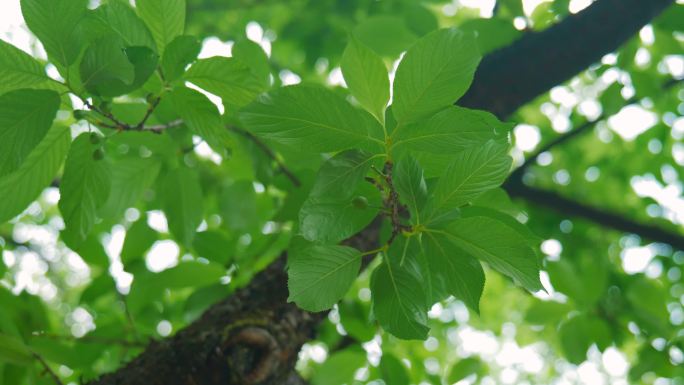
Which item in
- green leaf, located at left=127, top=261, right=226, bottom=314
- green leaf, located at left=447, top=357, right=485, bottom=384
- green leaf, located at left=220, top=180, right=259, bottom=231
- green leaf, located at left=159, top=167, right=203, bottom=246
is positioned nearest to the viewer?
green leaf, located at left=159, top=167, right=203, bottom=246

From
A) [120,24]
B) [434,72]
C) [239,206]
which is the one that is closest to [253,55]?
[120,24]

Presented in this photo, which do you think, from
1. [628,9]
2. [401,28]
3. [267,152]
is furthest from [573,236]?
[267,152]

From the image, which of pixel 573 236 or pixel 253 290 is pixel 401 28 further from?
pixel 573 236

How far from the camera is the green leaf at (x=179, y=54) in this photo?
2.94ft

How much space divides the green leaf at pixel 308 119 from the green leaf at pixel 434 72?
0.20 feet

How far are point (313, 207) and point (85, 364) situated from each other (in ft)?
3.50

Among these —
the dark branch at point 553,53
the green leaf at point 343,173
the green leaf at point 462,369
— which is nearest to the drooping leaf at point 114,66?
the green leaf at point 343,173

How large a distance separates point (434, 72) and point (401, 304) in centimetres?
34

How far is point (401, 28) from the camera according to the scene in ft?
5.15

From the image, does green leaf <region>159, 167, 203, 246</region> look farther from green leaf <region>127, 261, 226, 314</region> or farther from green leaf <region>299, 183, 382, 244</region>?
green leaf <region>299, 183, 382, 244</region>

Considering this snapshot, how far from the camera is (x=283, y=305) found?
1.36 metres

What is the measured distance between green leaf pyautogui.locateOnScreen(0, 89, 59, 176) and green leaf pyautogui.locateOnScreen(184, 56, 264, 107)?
0.23 meters

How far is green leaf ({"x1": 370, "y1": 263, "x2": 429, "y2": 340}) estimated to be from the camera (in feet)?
2.73

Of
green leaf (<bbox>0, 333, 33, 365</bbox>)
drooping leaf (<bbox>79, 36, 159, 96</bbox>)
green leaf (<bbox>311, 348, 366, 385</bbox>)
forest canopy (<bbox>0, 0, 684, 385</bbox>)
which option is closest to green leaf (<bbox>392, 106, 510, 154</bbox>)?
forest canopy (<bbox>0, 0, 684, 385</bbox>)
